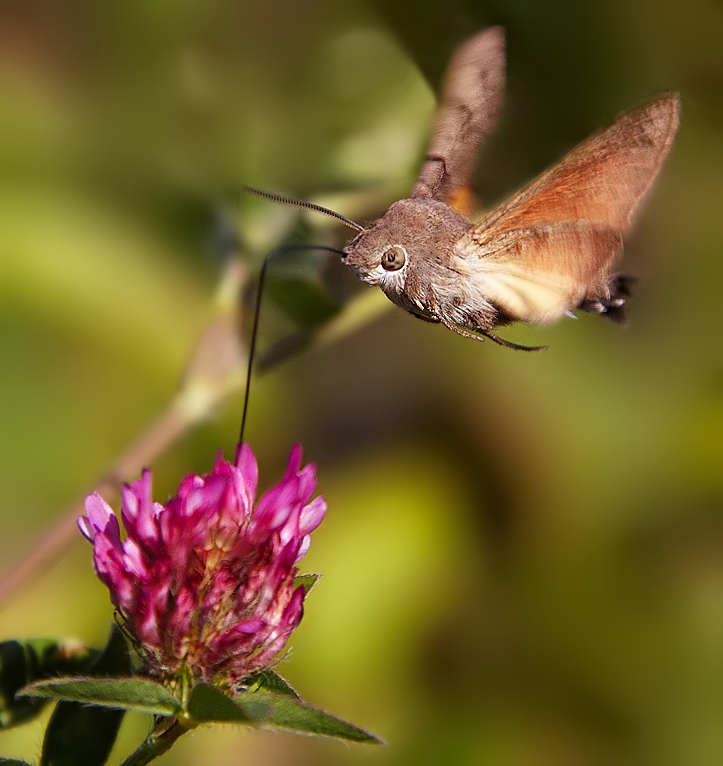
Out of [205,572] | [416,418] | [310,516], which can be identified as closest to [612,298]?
[310,516]

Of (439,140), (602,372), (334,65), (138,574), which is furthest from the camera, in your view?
(602,372)

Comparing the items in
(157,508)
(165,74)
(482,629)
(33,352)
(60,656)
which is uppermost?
(165,74)

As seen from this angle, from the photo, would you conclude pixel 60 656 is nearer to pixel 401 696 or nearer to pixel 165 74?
pixel 401 696

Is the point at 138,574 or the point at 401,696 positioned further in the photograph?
the point at 401,696

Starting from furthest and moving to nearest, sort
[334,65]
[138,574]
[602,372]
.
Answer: [602,372] → [334,65] → [138,574]

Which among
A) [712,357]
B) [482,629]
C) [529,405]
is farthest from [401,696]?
[712,357]

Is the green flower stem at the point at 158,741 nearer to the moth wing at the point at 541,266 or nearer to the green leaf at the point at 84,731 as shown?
the green leaf at the point at 84,731

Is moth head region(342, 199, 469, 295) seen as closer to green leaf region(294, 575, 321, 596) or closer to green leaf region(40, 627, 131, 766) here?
green leaf region(294, 575, 321, 596)

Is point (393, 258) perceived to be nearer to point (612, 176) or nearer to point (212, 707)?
point (612, 176)
